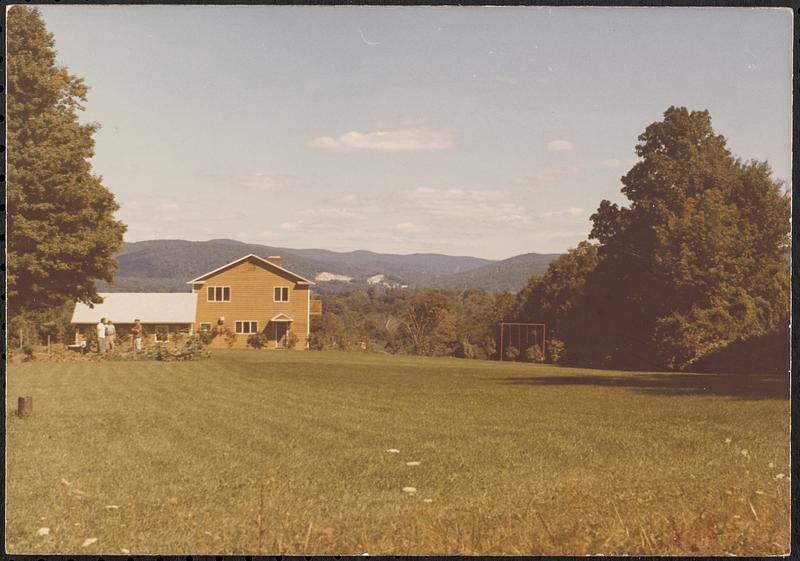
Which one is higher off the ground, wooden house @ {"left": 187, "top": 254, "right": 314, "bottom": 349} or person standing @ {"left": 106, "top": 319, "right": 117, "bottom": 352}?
wooden house @ {"left": 187, "top": 254, "right": 314, "bottom": 349}

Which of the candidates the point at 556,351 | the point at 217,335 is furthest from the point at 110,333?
the point at 556,351

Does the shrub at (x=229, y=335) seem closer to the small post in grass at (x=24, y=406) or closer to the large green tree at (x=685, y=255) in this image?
the small post in grass at (x=24, y=406)

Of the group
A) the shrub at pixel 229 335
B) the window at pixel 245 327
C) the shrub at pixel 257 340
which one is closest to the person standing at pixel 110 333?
the shrub at pixel 229 335

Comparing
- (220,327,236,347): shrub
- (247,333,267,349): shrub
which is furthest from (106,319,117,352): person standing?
(247,333,267,349): shrub

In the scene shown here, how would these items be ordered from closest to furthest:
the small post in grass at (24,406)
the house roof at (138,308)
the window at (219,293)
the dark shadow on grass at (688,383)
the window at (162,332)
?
the small post in grass at (24,406), the house roof at (138,308), the dark shadow on grass at (688,383), the window at (162,332), the window at (219,293)

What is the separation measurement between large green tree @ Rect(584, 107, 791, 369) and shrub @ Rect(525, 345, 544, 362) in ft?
20.1

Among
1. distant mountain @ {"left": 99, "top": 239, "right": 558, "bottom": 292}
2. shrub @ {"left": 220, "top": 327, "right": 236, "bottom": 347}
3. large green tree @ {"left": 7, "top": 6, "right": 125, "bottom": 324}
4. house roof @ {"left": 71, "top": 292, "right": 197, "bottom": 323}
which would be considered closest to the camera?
large green tree @ {"left": 7, "top": 6, "right": 125, "bottom": 324}

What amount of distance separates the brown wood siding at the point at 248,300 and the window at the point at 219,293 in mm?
156

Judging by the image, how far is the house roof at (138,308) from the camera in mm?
18906

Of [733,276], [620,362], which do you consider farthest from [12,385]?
[620,362]

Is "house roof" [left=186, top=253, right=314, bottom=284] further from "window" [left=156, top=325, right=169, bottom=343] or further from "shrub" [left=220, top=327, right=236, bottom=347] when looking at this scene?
"shrub" [left=220, top=327, right=236, bottom=347]

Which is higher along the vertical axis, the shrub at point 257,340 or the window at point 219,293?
the window at point 219,293

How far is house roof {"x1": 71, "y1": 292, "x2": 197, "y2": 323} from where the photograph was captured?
18.9 meters

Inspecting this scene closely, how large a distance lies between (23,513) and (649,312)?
27.8m
